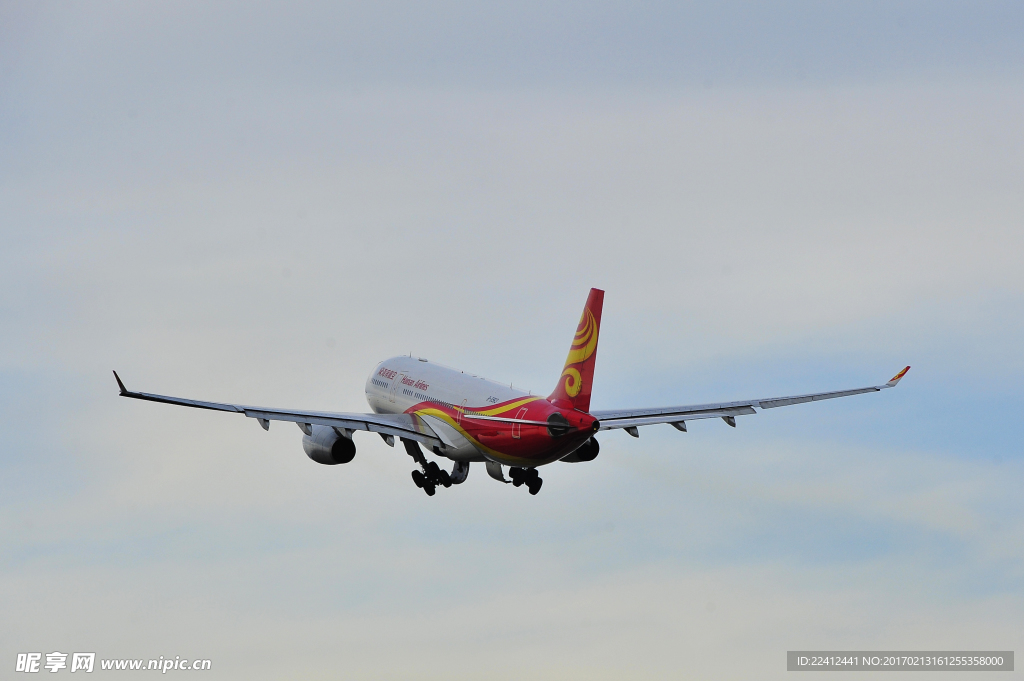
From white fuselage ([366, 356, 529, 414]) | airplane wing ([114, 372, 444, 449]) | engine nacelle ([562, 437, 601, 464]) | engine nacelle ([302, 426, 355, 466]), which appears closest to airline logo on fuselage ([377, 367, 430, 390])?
white fuselage ([366, 356, 529, 414])

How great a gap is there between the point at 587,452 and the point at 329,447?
1333 centimetres

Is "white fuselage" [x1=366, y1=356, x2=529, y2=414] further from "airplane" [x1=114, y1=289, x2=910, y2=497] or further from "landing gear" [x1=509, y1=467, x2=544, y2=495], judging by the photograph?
"landing gear" [x1=509, y1=467, x2=544, y2=495]

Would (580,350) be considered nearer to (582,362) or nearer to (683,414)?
(582,362)

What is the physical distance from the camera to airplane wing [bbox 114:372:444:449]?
57.5 meters

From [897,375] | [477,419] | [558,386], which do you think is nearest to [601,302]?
[558,386]

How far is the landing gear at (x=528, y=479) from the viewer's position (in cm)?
7000

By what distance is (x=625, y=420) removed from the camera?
2635 inches

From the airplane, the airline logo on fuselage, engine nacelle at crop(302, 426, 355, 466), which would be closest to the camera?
the airplane

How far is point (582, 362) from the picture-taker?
6247 centimetres

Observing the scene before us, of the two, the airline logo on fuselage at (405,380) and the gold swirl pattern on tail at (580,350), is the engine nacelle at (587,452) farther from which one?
the airline logo on fuselage at (405,380)

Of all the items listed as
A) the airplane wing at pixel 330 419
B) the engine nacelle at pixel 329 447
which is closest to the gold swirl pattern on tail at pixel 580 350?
the airplane wing at pixel 330 419

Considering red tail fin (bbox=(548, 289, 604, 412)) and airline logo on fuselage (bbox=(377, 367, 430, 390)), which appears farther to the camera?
airline logo on fuselage (bbox=(377, 367, 430, 390))

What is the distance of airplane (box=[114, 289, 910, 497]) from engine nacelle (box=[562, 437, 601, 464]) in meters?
0.05

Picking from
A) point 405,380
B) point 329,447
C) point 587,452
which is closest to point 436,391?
point 405,380
